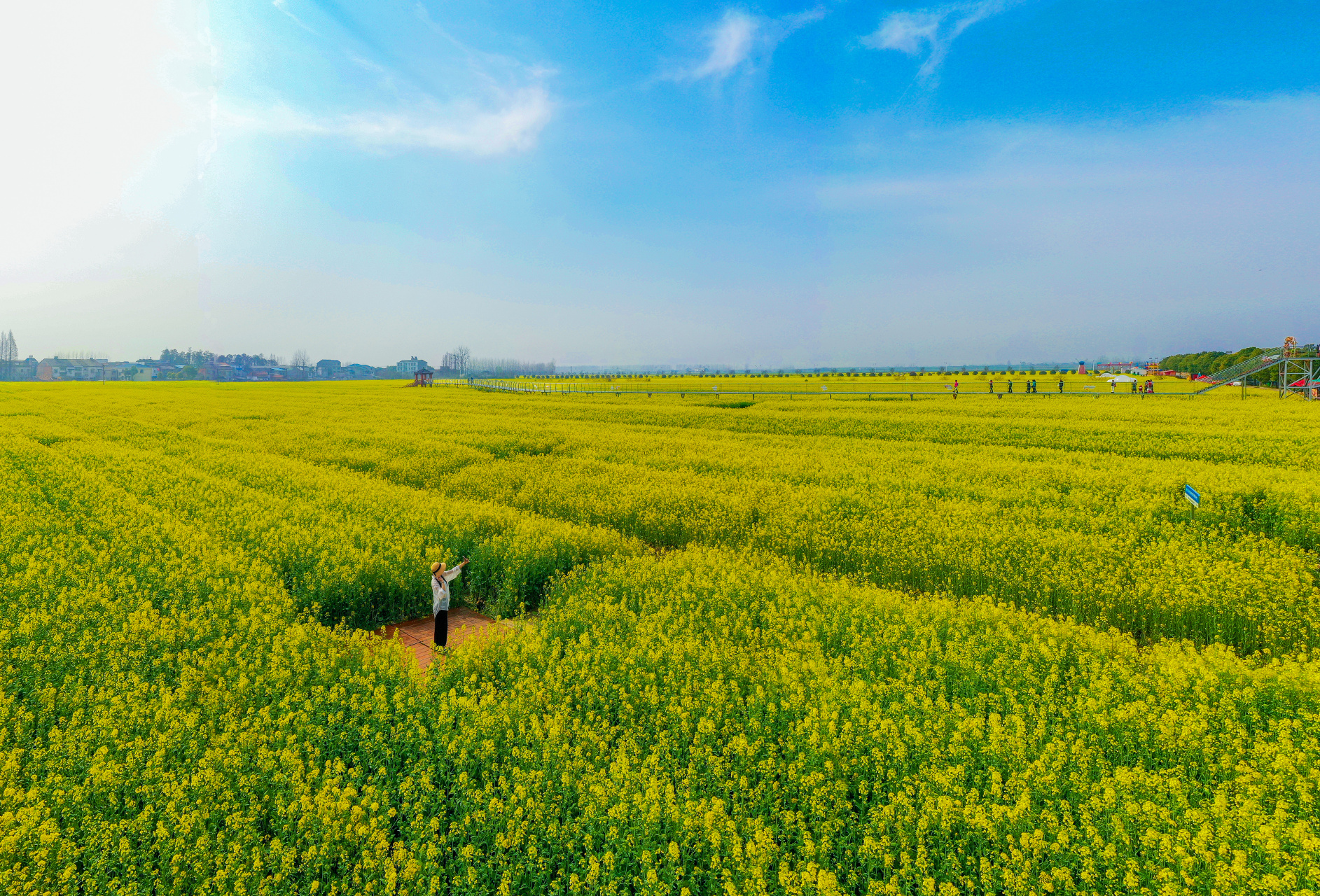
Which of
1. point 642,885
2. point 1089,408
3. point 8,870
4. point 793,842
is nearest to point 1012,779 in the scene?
point 793,842

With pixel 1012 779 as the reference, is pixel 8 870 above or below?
below

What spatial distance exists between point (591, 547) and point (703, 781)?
6.62m

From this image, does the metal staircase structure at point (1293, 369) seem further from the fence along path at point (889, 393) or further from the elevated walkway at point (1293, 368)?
the fence along path at point (889, 393)

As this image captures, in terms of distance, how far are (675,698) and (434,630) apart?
14.7 ft

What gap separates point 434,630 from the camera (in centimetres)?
869

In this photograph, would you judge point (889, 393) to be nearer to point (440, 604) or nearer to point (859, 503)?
point (859, 503)

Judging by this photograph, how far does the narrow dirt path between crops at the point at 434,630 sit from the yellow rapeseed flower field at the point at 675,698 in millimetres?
289

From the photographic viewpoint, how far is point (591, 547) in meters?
11.1

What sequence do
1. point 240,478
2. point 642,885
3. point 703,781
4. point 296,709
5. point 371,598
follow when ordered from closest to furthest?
point 642,885 < point 703,781 < point 296,709 < point 371,598 < point 240,478

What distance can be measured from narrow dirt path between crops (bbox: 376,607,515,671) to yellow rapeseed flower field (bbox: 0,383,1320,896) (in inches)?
11.4

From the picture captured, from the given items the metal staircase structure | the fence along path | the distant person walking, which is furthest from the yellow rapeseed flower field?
the metal staircase structure

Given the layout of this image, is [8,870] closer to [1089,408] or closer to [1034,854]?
[1034,854]

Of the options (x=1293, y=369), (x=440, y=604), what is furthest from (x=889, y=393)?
(x=440, y=604)

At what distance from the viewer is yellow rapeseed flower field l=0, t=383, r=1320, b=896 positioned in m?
4.06
